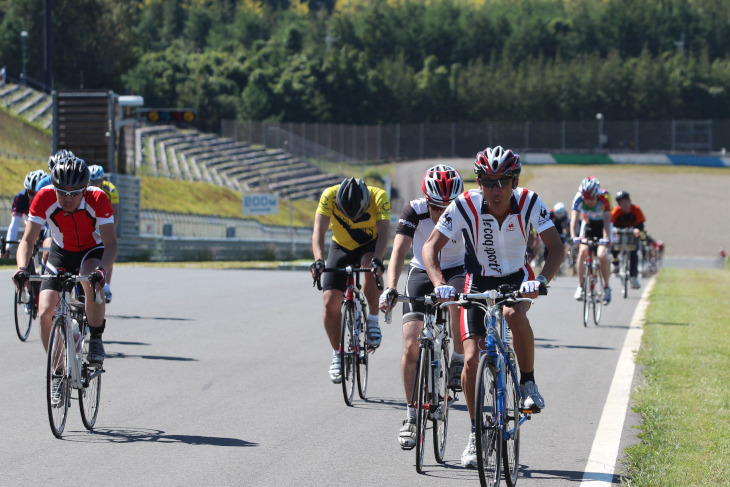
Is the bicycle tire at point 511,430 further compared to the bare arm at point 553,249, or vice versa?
the bare arm at point 553,249

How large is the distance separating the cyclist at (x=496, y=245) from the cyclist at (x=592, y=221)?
966 cm

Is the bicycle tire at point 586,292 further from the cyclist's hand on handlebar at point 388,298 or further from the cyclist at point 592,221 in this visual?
the cyclist's hand on handlebar at point 388,298

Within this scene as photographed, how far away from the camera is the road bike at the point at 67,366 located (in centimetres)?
732

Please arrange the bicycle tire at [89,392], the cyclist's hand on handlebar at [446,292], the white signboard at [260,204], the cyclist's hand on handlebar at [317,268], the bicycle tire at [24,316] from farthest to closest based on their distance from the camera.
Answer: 1. the white signboard at [260,204]
2. the bicycle tire at [24,316]
3. the cyclist's hand on handlebar at [317,268]
4. the bicycle tire at [89,392]
5. the cyclist's hand on handlebar at [446,292]

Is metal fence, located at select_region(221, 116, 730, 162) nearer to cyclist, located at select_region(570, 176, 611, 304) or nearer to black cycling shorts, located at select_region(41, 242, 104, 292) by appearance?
cyclist, located at select_region(570, 176, 611, 304)

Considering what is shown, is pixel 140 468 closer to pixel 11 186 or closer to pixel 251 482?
pixel 251 482

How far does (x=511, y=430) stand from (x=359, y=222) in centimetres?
371

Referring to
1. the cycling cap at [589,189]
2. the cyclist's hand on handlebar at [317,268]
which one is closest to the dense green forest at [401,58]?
the cycling cap at [589,189]

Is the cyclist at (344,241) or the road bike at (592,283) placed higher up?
the cyclist at (344,241)

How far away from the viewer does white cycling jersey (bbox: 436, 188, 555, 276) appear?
21.5 feet

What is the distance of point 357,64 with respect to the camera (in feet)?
432

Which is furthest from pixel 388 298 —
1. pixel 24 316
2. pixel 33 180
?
pixel 24 316

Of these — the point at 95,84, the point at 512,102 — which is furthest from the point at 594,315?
the point at 512,102

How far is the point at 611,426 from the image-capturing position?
8062mm
